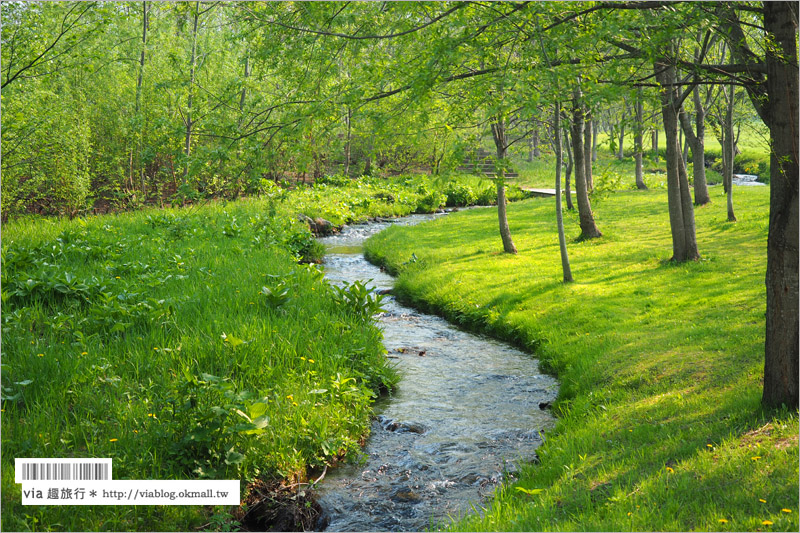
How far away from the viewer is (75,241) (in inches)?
494

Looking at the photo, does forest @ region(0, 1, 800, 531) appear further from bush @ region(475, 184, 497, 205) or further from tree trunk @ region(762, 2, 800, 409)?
bush @ region(475, 184, 497, 205)

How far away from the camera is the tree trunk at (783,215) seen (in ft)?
16.7

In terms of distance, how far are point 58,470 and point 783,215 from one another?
6091 mm

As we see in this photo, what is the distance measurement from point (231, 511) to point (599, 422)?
3.59 metres

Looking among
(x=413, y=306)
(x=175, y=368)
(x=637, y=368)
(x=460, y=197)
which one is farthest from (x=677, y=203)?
(x=460, y=197)

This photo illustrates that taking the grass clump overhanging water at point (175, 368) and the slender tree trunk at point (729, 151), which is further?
the slender tree trunk at point (729, 151)

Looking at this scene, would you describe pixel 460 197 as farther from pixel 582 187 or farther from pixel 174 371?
pixel 174 371

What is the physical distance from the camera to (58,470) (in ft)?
15.3

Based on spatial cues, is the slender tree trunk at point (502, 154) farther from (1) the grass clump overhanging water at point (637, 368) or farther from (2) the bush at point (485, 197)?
(2) the bush at point (485, 197)

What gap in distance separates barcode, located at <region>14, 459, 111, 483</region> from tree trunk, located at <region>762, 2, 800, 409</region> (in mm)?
5503

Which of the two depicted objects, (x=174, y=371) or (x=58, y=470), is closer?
(x=58, y=470)

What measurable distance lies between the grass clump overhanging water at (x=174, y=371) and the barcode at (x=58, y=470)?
0.16 metres

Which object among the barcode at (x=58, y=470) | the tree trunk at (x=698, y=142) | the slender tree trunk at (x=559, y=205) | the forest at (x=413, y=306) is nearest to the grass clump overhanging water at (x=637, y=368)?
the forest at (x=413, y=306)

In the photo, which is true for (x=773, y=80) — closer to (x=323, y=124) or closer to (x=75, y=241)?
(x=323, y=124)
